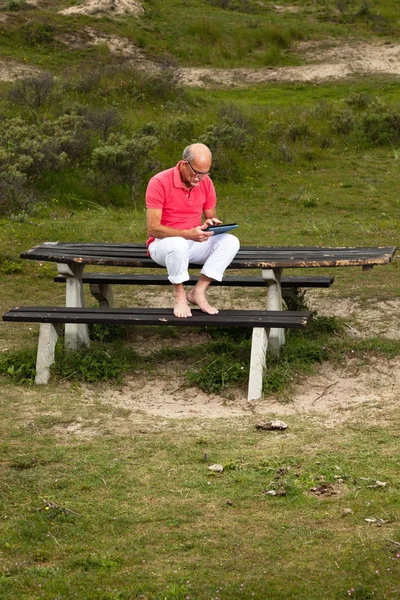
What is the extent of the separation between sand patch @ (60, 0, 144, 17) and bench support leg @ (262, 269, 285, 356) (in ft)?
58.5

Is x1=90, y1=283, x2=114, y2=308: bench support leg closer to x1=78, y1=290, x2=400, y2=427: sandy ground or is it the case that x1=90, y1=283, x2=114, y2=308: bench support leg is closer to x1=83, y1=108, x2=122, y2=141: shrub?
x1=78, y1=290, x2=400, y2=427: sandy ground

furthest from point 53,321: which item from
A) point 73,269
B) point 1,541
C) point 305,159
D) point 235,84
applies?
point 235,84

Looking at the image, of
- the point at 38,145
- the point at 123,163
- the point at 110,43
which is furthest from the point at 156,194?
the point at 110,43

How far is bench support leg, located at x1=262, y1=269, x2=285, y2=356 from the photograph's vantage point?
7664 mm

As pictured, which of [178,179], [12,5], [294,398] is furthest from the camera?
[12,5]

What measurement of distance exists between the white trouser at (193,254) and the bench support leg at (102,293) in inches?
52.7

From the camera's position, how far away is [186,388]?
7336 mm

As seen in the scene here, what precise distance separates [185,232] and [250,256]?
67cm

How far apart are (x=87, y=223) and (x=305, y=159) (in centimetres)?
509

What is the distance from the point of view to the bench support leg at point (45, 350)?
7422mm

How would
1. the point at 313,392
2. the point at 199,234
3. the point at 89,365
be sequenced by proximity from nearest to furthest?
the point at 313,392
the point at 199,234
the point at 89,365

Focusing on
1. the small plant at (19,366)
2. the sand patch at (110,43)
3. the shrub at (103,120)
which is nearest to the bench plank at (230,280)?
the small plant at (19,366)

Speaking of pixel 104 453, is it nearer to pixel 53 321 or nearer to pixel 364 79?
pixel 53 321

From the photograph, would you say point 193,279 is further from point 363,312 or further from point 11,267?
point 11,267
